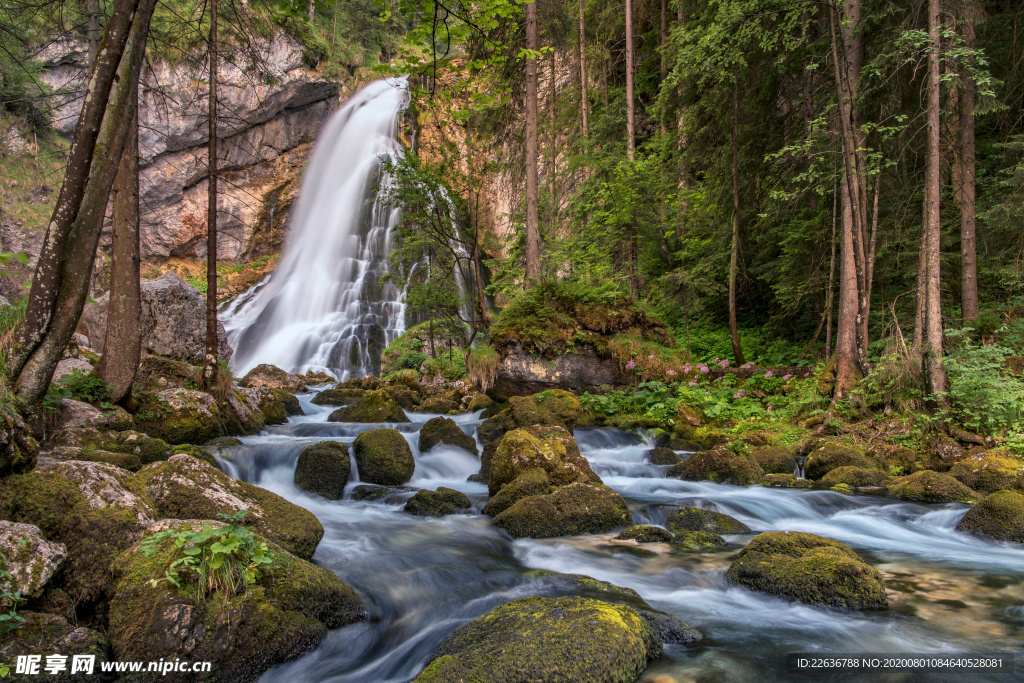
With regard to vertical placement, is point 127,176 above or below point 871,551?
above

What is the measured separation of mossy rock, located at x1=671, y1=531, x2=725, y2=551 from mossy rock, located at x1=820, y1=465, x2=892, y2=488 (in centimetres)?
319

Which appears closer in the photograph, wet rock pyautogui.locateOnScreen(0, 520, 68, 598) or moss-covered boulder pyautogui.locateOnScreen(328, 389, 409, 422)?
wet rock pyautogui.locateOnScreen(0, 520, 68, 598)

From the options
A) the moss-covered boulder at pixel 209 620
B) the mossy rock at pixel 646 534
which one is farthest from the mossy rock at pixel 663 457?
the moss-covered boulder at pixel 209 620

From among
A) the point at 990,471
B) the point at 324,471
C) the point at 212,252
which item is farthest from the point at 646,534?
the point at 212,252

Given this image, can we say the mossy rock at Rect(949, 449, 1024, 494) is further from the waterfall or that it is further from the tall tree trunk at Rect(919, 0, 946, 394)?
the waterfall

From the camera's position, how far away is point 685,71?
38.1 ft

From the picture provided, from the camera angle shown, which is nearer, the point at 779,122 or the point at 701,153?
the point at 779,122

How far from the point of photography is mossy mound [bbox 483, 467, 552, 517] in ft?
21.5

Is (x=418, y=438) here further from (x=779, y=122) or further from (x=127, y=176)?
(x=779, y=122)

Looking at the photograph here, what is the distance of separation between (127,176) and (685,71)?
11040 millimetres

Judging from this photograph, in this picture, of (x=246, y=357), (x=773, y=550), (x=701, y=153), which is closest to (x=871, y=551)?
(x=773, y=550)

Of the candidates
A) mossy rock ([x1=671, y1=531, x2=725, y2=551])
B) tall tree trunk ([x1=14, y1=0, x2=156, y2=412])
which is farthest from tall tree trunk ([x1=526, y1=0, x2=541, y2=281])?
tall tree trunk ([x1=14, y1=0, x2=156, y2=412])

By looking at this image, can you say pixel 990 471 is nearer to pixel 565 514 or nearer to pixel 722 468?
pixel 722 468

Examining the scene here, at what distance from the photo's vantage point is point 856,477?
7777 millimetres
